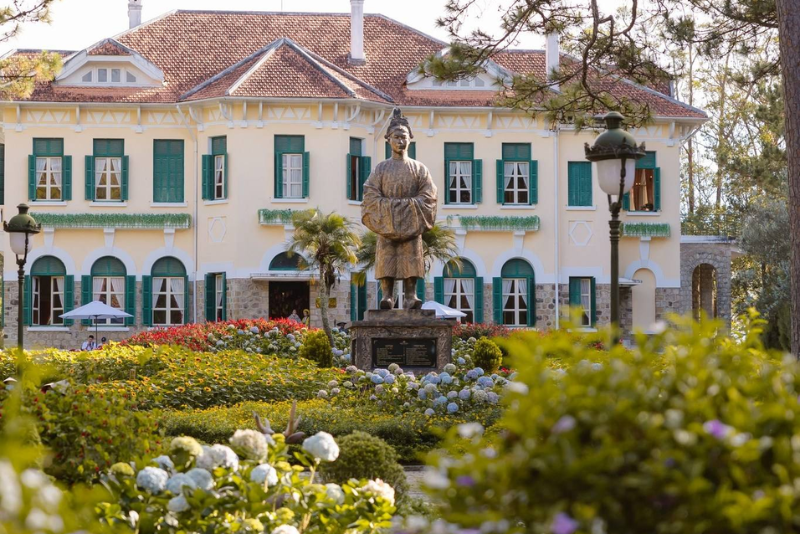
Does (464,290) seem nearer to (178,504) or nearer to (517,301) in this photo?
(517,301)

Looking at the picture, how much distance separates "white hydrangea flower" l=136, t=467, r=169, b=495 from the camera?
518cm

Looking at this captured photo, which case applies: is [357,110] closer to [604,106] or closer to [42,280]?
[42,280]

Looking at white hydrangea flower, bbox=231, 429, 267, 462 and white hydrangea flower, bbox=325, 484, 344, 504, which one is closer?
white hydrangea flower, bbox=231, 429, 267, 462

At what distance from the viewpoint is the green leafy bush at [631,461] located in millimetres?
3031

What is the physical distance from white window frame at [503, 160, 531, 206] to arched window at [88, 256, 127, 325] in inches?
416

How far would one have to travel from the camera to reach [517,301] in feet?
111

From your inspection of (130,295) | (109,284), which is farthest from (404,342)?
(109,284)

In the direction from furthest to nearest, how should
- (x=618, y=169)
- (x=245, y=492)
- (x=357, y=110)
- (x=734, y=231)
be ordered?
(x=734, y=231), (x=357, y=110), (x=618, y=169), (x=245, y=492)

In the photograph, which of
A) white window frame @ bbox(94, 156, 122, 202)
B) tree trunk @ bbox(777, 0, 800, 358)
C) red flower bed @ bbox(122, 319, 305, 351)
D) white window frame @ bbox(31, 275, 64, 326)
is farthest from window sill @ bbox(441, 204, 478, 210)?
tree trunk @ bbox(777, 0, 800, 358)

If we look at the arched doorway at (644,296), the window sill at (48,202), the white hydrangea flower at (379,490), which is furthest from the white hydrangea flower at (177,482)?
the arched doorway at (644,296)

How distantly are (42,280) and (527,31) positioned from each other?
2128 cm

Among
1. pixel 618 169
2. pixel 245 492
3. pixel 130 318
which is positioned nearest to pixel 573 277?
pixel 130 318

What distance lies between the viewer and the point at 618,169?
10.7 m

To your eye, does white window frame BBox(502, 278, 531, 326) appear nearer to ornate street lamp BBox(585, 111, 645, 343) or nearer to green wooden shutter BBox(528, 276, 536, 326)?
green wooden shutter BBox(528, 276, 536, 326)
